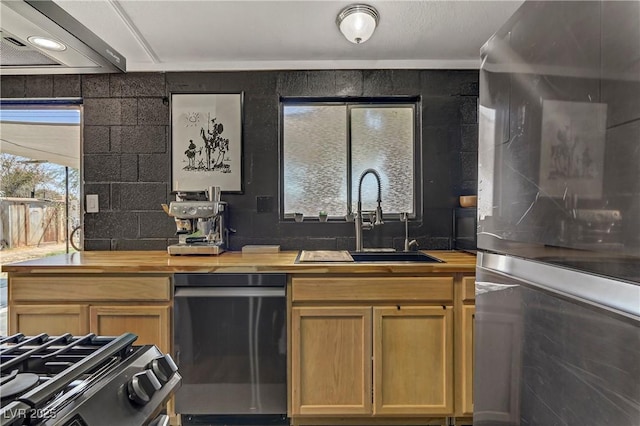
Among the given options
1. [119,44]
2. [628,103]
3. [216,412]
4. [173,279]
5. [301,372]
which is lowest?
[216,412]

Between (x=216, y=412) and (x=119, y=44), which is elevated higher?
(x=119, y=44)

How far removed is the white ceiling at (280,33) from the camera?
1750 mm

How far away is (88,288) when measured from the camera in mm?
1714

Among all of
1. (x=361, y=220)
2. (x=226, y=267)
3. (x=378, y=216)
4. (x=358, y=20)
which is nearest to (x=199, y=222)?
(x=226, y=267)

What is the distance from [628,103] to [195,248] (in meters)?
2.02

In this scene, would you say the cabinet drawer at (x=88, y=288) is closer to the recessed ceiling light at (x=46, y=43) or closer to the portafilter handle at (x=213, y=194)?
the portafilter handle at (x=213, y=194)

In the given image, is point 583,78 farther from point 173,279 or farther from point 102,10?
point 102,10

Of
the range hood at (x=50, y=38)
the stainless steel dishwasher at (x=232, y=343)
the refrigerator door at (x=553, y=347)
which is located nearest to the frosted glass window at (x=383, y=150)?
the stainless steel dishwasher at (x=232, y=343)

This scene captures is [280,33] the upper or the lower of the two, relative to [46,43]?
upper

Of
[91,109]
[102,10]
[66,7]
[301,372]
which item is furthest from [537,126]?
[91,109]

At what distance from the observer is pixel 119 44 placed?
2088 mm

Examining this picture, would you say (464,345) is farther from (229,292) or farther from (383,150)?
(383,150)

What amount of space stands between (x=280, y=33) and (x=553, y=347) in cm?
201

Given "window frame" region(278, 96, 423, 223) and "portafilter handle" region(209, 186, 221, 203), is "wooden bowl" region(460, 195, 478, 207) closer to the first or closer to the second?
"window frame" region(278, 96, 423, 223)
